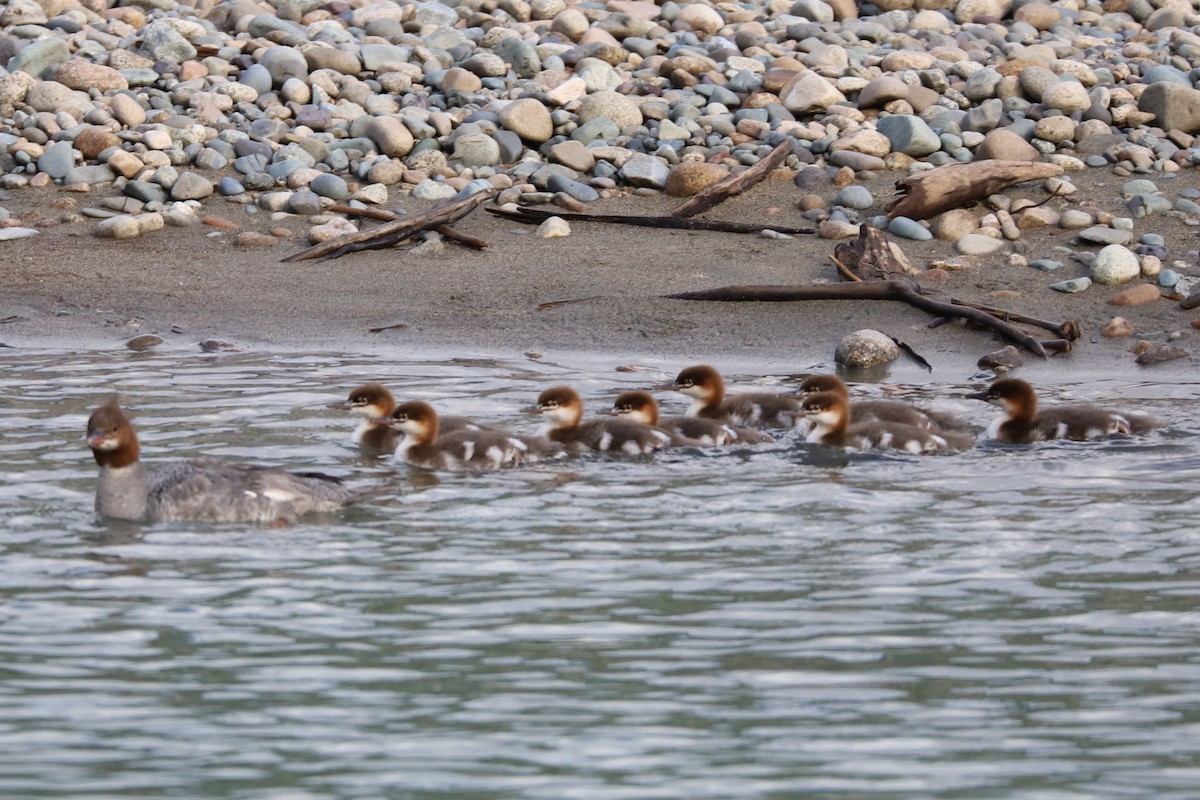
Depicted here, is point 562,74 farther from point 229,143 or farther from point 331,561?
point 331,561

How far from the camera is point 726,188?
50.0 ft

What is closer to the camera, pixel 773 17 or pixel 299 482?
pixel 299 482

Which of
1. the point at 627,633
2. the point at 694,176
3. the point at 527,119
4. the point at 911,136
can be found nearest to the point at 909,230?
the point at 911,136

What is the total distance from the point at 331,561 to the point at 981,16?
584 inches

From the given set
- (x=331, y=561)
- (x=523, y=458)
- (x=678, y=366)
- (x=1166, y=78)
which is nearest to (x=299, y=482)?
(x=331, y=561)

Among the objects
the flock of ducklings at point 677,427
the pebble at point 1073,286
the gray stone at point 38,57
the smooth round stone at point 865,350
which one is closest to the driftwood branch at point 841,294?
the smooth round stone at point 865,350

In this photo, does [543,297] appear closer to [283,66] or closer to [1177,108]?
[283,66]

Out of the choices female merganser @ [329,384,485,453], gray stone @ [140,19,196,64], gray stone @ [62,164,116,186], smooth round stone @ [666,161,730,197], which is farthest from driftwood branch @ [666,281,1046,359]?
gray stone @ [140,19,196,64]

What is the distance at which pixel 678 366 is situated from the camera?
41.8 ft

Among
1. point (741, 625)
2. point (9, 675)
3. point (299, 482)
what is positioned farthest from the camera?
point (299, 482)

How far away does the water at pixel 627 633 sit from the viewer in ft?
17.4

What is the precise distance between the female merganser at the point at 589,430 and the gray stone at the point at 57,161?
22.2ft

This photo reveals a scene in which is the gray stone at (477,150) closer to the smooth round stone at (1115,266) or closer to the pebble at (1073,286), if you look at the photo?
the pebble at (1073,286)

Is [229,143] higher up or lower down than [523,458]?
higher up
